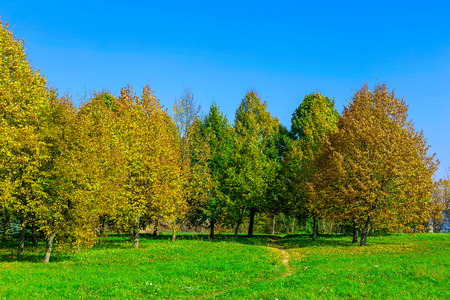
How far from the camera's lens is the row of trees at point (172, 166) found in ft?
70.8

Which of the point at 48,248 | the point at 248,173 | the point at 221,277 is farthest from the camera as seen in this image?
the point at 248,173

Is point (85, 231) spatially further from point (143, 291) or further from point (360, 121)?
point (360, 121)

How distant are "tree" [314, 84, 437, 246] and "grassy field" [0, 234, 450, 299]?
774 cm

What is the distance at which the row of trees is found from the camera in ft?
70.8

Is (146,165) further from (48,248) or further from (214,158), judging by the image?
(214,158)

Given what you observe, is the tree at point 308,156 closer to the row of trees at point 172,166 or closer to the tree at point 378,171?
the row of trees at point 172,166

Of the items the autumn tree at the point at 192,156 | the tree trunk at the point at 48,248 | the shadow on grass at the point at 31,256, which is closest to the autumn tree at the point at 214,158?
the autumn tree at the point at 192,156

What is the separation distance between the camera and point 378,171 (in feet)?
92.7

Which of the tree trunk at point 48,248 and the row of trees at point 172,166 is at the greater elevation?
the row of trees at point 172,166

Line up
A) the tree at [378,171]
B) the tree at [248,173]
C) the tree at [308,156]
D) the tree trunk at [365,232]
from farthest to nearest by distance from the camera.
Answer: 1. the tree at [248,173]
2. the tree at [308,156]
3. the tree trunk at [365,232]
4. the tree at [378,171]

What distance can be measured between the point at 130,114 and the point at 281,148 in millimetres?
27046

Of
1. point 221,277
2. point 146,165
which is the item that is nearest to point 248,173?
point 146,165

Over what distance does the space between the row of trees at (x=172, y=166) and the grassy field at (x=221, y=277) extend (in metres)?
3.73

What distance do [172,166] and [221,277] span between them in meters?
13.7
